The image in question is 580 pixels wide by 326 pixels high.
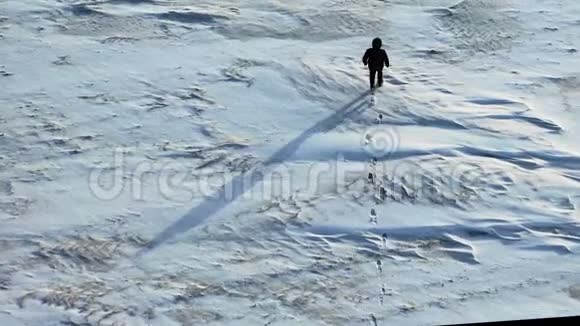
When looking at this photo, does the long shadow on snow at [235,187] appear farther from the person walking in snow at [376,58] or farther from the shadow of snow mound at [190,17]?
the shadow of snow mound at [190,17]

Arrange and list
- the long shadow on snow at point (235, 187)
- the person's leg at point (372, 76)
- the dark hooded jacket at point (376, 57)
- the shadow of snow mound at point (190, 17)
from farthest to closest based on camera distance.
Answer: the shadow of snow mound at point (190, 17) < the person's leg at point (372, 76) < the dark hooded jacket at point (376, 57) < the long shadow on snow at point (235, 187)

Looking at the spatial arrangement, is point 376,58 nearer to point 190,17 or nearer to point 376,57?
point 376,57

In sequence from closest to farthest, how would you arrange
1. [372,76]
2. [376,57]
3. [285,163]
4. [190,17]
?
[285,163] < [376,57] < [372,76] < [190,17]

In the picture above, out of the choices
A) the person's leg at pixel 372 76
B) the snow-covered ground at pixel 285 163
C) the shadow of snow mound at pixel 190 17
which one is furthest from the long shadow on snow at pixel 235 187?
the shadow of snow mound at pixel 190 17

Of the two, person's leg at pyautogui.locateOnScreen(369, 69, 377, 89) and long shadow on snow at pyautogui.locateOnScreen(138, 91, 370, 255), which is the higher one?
person's leg at pyautogui.locateOnScreen(369, 69, 377, 89)

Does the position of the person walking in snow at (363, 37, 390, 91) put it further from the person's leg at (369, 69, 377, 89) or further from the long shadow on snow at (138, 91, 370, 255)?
the long shadow on snow at (138, 91, 370, 255)

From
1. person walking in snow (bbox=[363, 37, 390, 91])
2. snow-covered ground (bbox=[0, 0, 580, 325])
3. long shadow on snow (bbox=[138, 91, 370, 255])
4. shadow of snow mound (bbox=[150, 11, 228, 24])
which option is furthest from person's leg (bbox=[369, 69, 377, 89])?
shadow of snow mound (bbox=[150, 11, 228, 24])

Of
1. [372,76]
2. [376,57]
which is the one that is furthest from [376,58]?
[372,76]
